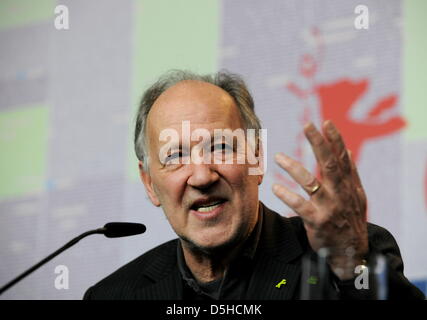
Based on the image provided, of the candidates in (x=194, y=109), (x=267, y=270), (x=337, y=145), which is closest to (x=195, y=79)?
(x=194, y=109)

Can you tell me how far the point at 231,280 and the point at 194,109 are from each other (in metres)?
0.54

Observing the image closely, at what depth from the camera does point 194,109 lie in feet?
7.63

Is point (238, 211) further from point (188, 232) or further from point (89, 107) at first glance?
point (89, 107)

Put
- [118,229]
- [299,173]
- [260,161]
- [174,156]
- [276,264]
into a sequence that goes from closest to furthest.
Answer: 1. [299,173]
2. [118,229]
3. [276,264]
4. [174,156]
5. [260,161]

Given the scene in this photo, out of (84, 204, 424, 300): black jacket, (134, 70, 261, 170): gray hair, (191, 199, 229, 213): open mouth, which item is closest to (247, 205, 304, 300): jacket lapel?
(84, 204, 424, 300): black jacket

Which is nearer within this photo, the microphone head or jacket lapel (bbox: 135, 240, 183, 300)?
the microphone head

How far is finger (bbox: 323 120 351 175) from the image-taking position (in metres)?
1.67

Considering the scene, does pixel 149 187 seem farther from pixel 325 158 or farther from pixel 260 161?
pixel 325 158

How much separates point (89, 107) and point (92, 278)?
2.84 ft

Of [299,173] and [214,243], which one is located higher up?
[299,173]

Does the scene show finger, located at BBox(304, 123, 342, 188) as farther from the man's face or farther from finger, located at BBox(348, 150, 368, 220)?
the man's face

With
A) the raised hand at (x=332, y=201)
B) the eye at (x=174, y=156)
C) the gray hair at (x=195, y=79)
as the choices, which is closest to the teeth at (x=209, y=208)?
the eye at (x=174, y=156)

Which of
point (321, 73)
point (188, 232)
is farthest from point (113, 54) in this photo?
point (188, 232)

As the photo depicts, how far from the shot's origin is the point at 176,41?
3.71 m
